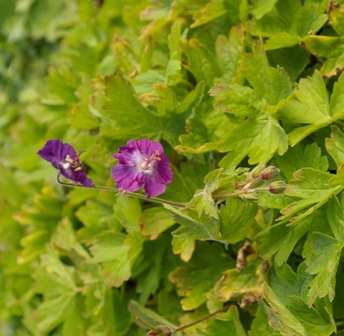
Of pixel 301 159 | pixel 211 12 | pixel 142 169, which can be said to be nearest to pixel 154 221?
pixel 142 169

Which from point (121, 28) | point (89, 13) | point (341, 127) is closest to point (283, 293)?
point (341, 127)

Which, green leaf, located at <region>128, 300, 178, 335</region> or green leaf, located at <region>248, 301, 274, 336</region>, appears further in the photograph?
green leaf, located at <region>128, 300, 178, 335</region>

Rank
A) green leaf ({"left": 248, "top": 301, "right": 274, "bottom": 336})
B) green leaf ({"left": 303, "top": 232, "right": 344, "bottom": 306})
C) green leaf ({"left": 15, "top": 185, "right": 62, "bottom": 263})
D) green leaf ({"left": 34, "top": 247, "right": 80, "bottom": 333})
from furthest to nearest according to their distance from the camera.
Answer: green leaf ({"left": 15, "top": 185, "right": 62, "bottom": 263}) → green leaf ({"left": 34, "top": 247, "right": 80, "bottom": 333}) → green leaf ({"left": 248, "top": 301, "right": 274, "bottom": 336}) → green leaf ({"left": 303, "top": 232, "right": 344, "bottom": 306})

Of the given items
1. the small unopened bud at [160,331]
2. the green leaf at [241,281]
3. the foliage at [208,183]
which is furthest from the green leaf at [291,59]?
the small unopened bud at [160,331]

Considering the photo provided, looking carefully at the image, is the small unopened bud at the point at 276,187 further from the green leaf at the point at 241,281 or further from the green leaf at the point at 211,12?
the green leaf at the point at 211,12

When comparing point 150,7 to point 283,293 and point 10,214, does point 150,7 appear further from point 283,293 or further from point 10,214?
point 10,214

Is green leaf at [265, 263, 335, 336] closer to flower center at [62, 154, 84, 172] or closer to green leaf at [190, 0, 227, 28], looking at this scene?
flower center at [62, 154, 84, 172]

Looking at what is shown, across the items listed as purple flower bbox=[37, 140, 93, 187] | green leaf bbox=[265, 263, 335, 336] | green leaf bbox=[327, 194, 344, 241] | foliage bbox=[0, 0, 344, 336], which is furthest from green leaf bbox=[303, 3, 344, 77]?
purple flower bbox=[37, 140, 93, 187]
